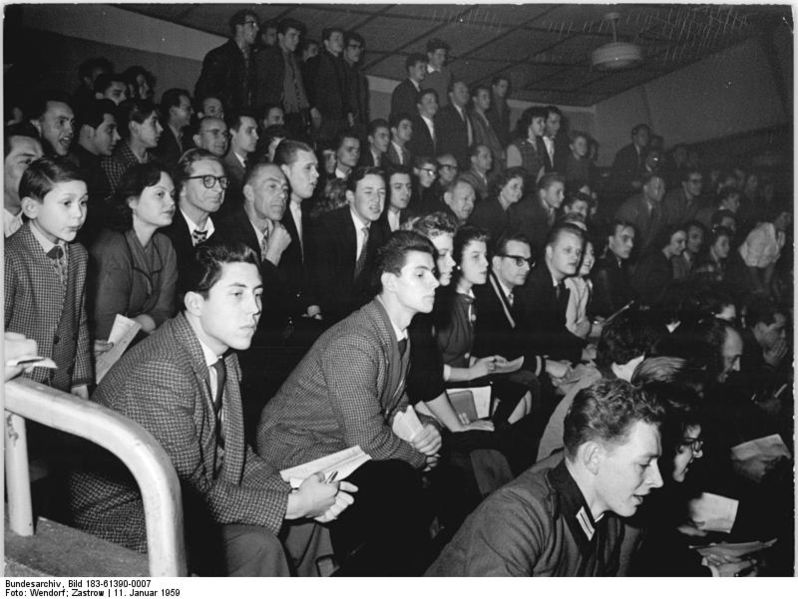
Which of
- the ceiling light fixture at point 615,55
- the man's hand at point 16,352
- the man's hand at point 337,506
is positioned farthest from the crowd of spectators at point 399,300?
the man's hand at point 16,352

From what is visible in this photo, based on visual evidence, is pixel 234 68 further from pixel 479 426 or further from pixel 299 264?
pixel 479 426

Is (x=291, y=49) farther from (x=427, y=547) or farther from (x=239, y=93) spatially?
(x=427, y=547)

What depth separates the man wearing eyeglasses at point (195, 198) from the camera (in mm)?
2250

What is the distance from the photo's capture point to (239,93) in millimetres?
2521

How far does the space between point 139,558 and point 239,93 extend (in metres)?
1.88

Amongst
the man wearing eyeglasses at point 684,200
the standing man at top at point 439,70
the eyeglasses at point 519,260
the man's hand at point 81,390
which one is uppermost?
the standing man at top at point 439,70

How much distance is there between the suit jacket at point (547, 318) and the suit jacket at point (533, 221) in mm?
116

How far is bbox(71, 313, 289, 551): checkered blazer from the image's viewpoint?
150 cm

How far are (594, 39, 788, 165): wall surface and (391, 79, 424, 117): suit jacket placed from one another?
983 mm

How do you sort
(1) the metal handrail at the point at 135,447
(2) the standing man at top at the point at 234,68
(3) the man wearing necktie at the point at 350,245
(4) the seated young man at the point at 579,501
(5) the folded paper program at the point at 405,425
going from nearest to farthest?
1. (1) the metal handrail at the point at 135,447
2. (4) the seated young man at the point at 579,501
3. (5) the folded paper program at the point at 405,425
4. (2) the standing man at top at the point at 234,68
5. (3) the man wearing necktie at the point at 350,245

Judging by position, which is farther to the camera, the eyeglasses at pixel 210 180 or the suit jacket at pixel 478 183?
the suit jacket at pixel 478 183

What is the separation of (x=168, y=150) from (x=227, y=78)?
359mm

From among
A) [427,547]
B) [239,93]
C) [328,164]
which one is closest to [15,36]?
[239,93]

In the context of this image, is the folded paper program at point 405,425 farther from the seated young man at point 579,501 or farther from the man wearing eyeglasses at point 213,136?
the man wearing eyeglasses at point 213,136
